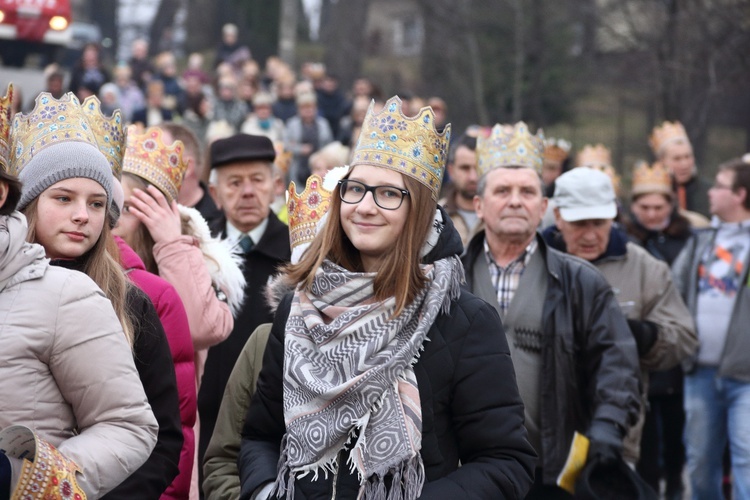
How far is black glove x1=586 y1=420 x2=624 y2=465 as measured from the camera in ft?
17.7

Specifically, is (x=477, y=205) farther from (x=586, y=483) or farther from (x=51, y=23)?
(x=51, y=23)

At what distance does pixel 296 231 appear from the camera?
16.7 feet

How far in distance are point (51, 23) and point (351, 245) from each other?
1578 cm

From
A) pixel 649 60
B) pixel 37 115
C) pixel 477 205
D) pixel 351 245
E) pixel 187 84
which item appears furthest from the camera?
pixel 187 84

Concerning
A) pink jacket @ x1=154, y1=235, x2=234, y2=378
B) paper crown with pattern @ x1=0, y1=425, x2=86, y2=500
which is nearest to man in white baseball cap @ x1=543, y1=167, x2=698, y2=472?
pink jacket @ x1=154, y1=235, x2=234, y2=378

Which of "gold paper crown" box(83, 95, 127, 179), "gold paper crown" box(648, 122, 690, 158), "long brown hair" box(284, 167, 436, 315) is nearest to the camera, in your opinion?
"long brown hair" box(284, 167, 436, 315)

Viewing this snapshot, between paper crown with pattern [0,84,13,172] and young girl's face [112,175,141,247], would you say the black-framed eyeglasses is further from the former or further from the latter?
young girl's face [112,175,141,247]

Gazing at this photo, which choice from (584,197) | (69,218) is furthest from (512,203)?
(69,218)

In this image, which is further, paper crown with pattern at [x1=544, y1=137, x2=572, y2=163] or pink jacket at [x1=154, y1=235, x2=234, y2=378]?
paper crown with pattern at [x1=544, y1=137, x2=572, y2=163]

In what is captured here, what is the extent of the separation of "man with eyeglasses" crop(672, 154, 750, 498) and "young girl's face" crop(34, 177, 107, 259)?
4.61 metres

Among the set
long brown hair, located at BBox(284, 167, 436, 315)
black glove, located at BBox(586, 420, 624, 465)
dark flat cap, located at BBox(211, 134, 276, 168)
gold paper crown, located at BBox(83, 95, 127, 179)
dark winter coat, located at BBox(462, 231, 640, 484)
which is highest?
gold paper crown, located at BBox(83, 95, 127, 179)

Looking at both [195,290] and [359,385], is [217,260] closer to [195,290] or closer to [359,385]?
[195,290]

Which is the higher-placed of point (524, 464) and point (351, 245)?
point (351, 245)

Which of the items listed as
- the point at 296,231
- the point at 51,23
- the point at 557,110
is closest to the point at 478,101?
the point at 557,110
